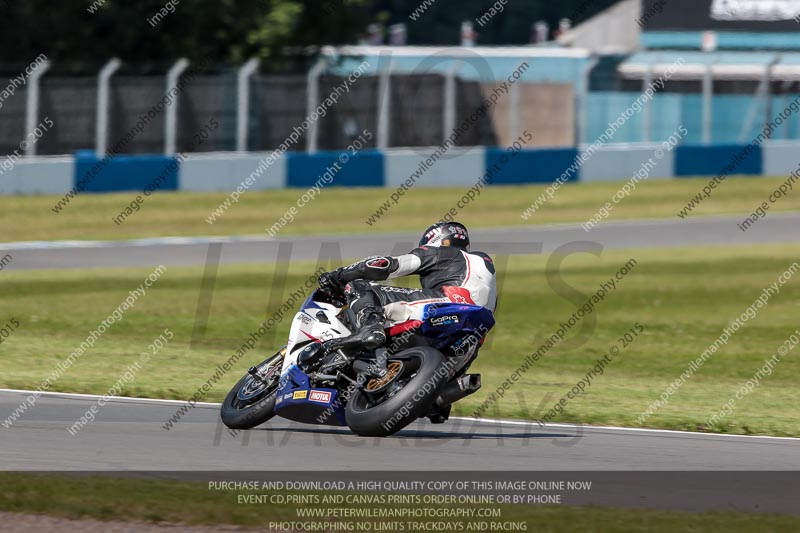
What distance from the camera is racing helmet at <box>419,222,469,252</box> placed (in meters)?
9.20

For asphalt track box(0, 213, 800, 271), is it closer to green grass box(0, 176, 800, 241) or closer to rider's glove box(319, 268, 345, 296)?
green grass box(0, 176, 800, 241)

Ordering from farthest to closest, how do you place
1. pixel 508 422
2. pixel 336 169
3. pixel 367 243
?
pixel 336 169
pixel 367 243
pixel 508 422

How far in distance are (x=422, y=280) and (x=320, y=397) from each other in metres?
1.10

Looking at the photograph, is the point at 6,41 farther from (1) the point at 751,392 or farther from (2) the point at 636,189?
(1) the point at 751,392

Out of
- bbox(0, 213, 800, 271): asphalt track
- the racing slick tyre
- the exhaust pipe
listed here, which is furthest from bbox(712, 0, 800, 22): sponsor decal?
the racing slick tyre

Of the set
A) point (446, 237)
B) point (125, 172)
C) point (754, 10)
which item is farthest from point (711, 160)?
point (446, 237)

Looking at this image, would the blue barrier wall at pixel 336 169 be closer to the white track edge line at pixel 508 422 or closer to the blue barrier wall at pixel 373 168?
the blue barrier wall at pixel 373 168

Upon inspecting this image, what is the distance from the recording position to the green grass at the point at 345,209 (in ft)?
78.0

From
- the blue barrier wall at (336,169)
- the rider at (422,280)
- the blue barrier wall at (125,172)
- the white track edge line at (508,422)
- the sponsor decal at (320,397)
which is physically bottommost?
the blue barrier wall at (336,169)

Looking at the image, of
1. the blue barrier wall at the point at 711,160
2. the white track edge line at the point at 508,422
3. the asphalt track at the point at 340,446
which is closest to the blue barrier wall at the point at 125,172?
the blue barrier wall at the point at 711,160

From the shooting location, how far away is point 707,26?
47594 millimetres

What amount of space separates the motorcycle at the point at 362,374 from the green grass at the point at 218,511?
4.66ft

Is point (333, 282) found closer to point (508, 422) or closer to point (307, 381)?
→ point (307, 381)

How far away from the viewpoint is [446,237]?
9.20m
